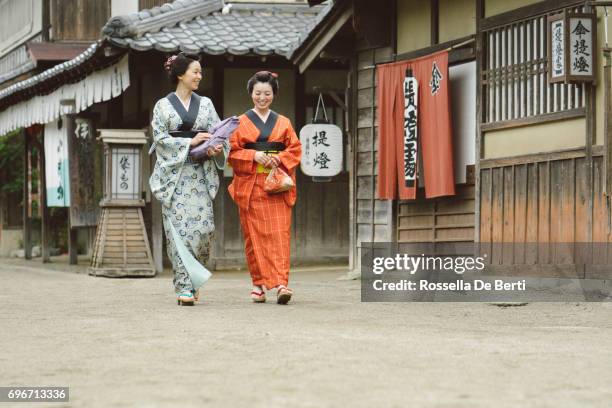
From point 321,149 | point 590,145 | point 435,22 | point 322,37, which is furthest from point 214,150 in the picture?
point 321,149

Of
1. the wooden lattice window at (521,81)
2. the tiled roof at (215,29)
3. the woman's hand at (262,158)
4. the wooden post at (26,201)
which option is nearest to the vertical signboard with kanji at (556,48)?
the wooden lattice window at (521,81)

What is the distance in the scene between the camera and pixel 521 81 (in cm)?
1223

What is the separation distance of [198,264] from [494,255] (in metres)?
3.49

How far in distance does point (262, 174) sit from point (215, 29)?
7195 mm

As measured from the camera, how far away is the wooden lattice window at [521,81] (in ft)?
37.9

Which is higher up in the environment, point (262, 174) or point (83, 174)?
point (83, 174)

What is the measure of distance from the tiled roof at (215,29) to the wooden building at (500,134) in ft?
4.71

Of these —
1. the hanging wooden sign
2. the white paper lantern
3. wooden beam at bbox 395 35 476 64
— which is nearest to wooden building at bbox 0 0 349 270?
the white paper lantern

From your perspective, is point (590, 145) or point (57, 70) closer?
point (590, 145)

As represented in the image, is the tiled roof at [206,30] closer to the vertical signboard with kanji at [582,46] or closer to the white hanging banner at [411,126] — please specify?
the white hanging banner at [411,126]

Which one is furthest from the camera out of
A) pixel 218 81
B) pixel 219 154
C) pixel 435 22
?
pixel 218 81

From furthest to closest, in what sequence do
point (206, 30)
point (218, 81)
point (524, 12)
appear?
point (218, 81) < point (206, 30) < point (524, 12)

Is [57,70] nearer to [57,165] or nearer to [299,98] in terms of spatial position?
[57,165]

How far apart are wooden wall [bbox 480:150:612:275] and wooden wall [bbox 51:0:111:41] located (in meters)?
12.4
